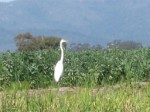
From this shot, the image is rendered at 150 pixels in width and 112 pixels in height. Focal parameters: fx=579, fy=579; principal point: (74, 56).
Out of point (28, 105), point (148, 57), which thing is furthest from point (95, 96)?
point (148, 57)

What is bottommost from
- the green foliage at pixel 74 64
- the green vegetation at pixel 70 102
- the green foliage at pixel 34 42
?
the green vegetation at pixel 70 102

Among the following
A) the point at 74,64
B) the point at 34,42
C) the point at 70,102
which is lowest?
the point at 70,102

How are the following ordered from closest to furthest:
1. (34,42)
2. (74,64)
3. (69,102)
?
1. (69,102)
2. (74,64)
3. (34,42)

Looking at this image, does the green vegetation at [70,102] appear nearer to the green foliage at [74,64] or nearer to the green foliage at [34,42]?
the green foliage at [74,64]

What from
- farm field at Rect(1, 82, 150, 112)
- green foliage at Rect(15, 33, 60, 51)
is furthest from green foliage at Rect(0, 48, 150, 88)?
green foliage at Rect(15, 33, 60, 51)

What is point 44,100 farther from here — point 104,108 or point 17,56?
point 17,56

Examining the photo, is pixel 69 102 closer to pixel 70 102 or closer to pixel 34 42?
pixel 70 102

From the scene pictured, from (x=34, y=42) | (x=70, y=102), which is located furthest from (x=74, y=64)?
(x=34, y=42)

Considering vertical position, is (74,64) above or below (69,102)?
above

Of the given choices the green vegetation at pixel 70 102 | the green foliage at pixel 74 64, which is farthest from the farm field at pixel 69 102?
the green foliage at pixel 74 64

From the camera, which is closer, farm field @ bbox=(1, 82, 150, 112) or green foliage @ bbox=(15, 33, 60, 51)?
farm field @ bbox=(1, 82, 150, 112)

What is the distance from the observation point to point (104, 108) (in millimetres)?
7051

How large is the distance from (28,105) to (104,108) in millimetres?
927

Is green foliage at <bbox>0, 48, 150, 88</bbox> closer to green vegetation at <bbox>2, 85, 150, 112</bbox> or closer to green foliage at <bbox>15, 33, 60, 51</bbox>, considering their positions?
green vegetation at <bbox>2, 85, 150, 112</bbox>
